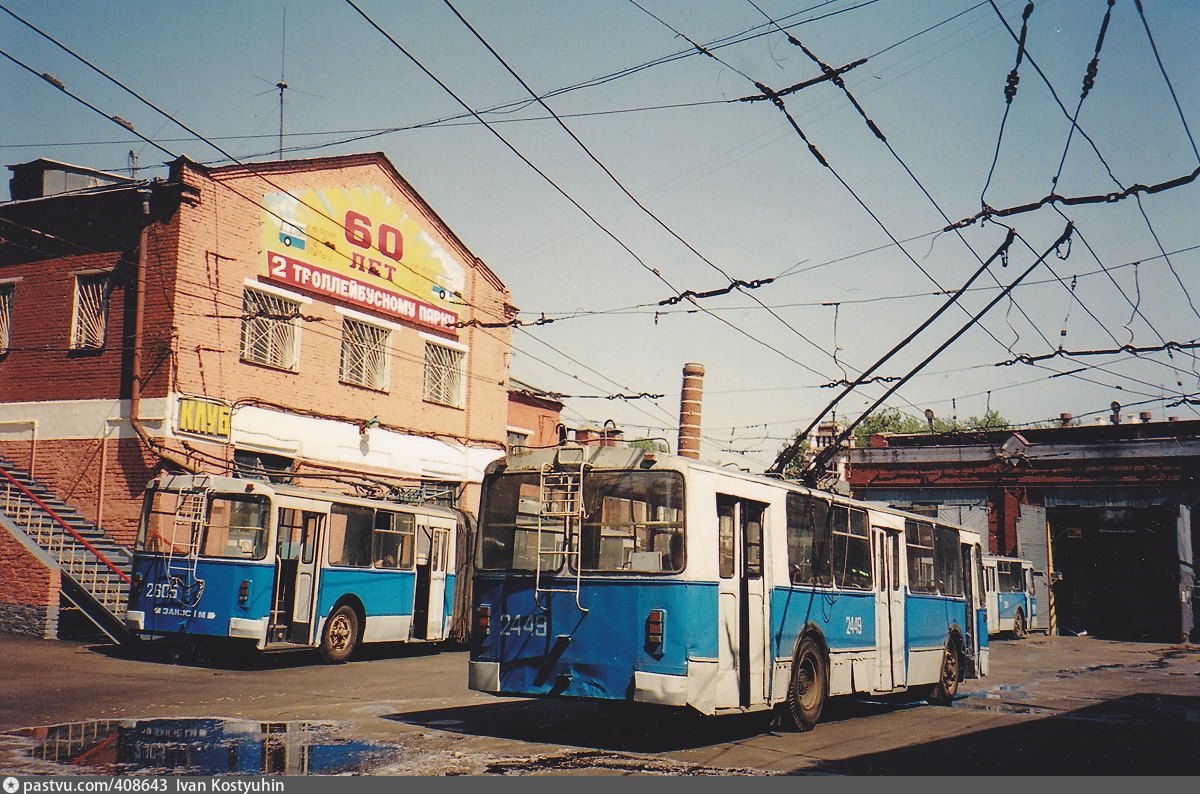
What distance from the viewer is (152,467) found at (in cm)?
2269

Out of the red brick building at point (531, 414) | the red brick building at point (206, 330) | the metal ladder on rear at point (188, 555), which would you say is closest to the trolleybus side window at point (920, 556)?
the red brick building at point (206, 330)

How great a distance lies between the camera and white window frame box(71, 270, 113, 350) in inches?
953

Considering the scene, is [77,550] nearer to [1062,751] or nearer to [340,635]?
[340,635]

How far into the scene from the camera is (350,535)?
18781 millimetres

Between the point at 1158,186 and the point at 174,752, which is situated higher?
the point at 1158,186

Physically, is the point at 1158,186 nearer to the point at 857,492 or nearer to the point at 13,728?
the point at 13,728

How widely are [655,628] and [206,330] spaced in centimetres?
1682

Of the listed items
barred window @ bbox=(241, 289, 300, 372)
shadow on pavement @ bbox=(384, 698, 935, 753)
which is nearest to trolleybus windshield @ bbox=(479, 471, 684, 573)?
shadow on pavement @ bbox=(384, 698, 935, 753)

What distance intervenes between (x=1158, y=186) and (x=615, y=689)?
7441 mm

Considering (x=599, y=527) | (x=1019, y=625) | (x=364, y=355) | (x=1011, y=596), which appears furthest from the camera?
(x=1019, y=625)

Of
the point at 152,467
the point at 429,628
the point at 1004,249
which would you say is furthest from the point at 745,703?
the point at 152,467

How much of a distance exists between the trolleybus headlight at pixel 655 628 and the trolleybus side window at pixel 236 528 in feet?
28.5

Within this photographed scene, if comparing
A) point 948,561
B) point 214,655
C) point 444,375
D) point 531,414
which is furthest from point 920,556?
point 531,414

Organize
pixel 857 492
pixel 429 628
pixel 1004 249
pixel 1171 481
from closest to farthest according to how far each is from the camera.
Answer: pixel 1004 249 → pixel 429 628 → pixel 1171 481 → pixel 857 492
